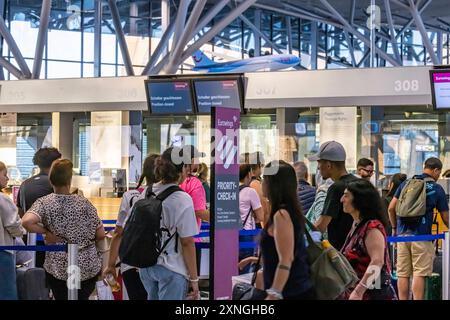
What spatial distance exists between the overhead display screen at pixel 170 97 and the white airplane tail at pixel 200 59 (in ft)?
44.1

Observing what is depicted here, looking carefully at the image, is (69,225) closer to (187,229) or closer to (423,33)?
(187,229)

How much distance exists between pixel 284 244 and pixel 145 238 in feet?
5.82

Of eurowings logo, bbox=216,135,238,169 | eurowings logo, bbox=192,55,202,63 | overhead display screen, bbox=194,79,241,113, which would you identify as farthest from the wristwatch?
eurowings logo, bbox=192,55,202,63

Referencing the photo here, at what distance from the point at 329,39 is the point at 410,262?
102 ft

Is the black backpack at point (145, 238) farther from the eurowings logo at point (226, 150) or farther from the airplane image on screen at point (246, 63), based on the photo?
the airplane image on screen at point (246, 63)

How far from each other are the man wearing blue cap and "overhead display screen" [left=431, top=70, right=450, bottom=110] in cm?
723

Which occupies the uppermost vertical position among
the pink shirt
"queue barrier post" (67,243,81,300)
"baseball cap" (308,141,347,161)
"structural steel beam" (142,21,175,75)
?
"structural steel beam" (142,21,175,75)

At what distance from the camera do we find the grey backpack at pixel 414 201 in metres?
10.7

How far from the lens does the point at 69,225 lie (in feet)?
25.9

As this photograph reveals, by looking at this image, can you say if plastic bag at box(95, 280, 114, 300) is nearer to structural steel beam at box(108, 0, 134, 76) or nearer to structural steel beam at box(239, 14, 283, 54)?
structural steel beam at box(108, 0, 134, 76)

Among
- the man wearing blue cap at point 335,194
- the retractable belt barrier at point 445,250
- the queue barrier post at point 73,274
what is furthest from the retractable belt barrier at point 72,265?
the retractable belt barrier at point 445,250

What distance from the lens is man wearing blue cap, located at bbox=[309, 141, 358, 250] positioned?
24.9ft

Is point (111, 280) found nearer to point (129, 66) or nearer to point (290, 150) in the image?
point (290, 150)
